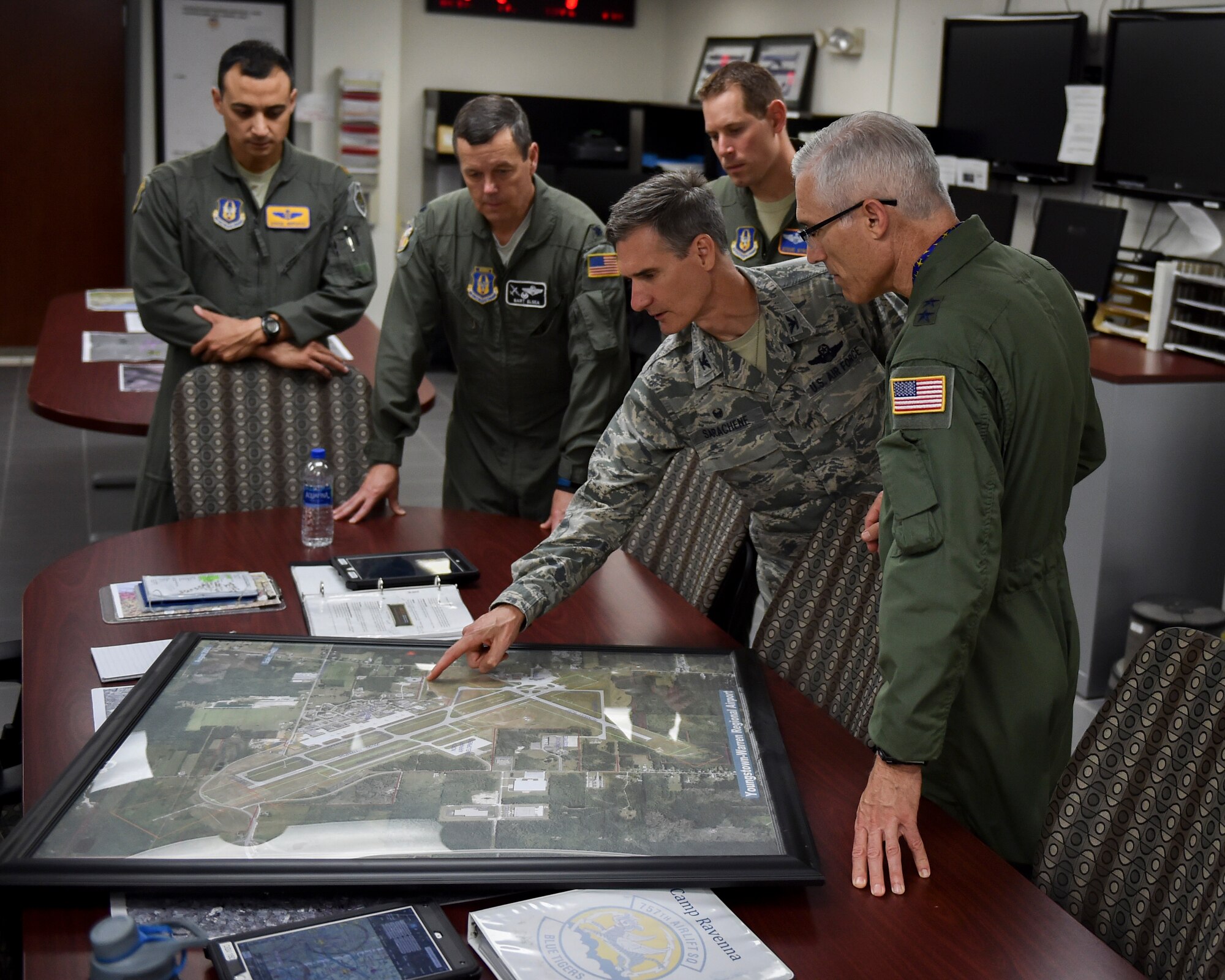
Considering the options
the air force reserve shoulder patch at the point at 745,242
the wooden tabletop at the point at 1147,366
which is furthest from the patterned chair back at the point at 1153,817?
the wooden tabletop at the point at 1147,366

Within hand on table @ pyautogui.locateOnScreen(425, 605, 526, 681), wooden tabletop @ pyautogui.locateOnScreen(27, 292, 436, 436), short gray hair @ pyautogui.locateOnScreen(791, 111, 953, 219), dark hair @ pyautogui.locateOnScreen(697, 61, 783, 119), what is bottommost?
hand on table @ pyautogui.locateOnScreen(425, 605, 526, 681)

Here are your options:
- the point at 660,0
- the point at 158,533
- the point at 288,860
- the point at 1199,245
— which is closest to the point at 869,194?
the point at 288,860

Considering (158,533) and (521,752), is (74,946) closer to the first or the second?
(521,752)

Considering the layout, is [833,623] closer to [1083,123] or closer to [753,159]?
[753,159]

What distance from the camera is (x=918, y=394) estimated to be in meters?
1.56

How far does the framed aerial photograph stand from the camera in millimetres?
1381

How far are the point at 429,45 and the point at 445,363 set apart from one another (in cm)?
205

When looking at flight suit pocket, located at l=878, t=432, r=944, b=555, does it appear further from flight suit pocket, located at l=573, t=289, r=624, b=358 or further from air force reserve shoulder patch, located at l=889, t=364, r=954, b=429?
flight suit pocket, located at l=573, t=289, r=624, b=358

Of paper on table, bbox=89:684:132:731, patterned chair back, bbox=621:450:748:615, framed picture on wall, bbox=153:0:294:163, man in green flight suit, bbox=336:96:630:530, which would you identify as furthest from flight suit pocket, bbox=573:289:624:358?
framed picture on wall, bbox=153:0:294:163

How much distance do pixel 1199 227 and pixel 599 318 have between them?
2.28m

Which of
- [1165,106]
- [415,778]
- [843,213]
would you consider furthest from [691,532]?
[1165,106]

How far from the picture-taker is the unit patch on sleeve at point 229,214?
347 cm

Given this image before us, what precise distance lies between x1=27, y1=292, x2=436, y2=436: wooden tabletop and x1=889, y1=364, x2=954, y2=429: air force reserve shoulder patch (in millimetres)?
1693

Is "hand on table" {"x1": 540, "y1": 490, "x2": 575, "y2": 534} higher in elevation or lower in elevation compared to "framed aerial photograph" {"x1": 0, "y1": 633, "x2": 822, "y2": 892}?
higher
